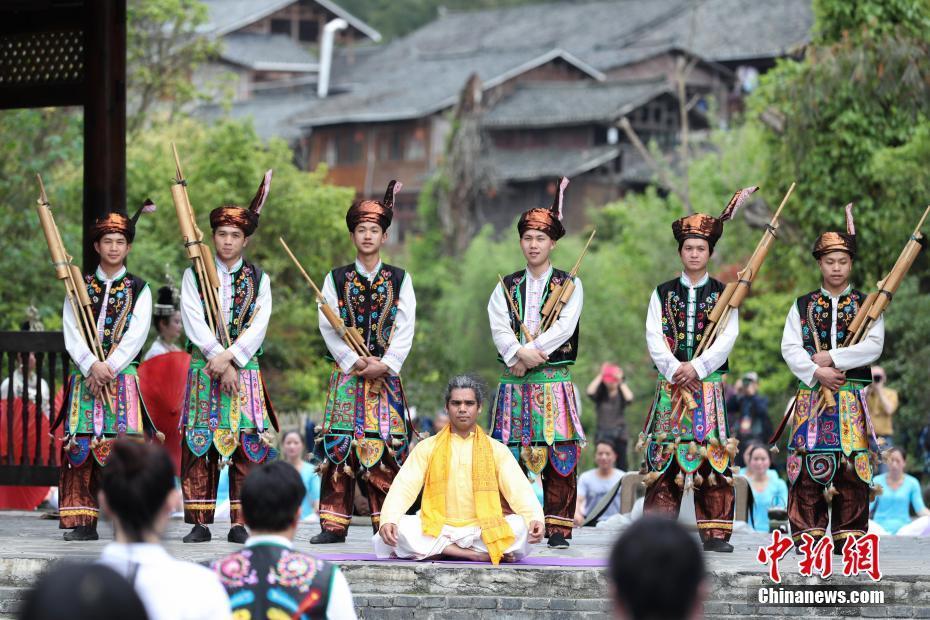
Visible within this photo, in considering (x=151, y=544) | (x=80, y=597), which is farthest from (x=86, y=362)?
(x=80, y=597)

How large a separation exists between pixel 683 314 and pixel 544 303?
0.77 meters

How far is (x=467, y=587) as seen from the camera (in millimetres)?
7867

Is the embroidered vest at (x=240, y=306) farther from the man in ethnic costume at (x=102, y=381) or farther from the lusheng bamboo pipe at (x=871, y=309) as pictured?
the lusheng bamboo pipe at (x=871, y=309)

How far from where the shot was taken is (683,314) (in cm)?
870

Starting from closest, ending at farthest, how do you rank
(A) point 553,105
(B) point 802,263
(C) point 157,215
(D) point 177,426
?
(D) point 177,426, (B) point 802,263, (C) point 157,215, (A) point 553,105

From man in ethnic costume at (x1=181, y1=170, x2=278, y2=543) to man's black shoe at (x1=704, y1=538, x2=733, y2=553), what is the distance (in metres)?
2.46

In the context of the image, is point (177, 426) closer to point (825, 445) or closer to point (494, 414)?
point (494, 414)

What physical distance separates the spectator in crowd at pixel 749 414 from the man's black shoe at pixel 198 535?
6.96 m

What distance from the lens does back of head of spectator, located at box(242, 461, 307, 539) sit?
476 cm

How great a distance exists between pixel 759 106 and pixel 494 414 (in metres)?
13.6

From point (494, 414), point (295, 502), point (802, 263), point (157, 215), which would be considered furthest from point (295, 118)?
point (295, 502)

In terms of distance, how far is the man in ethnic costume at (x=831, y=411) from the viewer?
8414 mm

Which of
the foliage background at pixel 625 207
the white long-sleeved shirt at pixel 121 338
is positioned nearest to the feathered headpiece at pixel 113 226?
the white long-sleeved shirt at pixel 121 338

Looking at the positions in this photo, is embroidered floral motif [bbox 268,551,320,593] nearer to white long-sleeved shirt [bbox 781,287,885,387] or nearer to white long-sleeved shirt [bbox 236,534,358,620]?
white long-sleeved shirt [bbox 236,534,358,620]
